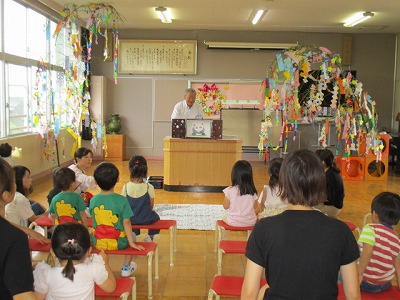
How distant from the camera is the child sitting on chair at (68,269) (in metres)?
2.07

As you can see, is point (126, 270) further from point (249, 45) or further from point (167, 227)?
point (249, 45)

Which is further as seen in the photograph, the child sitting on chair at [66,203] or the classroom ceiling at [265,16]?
the classroom ceiling at [265,16]

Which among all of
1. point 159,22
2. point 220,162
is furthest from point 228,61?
point 220,162

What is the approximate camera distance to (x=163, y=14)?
9.18m

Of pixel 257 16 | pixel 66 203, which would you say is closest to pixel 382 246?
pixel 66 203

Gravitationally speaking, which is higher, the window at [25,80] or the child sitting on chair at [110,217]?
the window at [25,80]

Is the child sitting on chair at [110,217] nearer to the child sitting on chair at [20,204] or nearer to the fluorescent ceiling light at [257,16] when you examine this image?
the child sitting on chair at [20,204]

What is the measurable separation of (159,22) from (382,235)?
8679mm

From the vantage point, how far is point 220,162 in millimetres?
7176

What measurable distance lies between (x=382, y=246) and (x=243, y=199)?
1.57 m

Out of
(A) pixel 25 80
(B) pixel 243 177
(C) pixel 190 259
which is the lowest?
(C) pixel 190 259

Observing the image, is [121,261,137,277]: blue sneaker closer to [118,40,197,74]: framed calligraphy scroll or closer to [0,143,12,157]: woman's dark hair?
[0,143,12,157]: woman's dark hair

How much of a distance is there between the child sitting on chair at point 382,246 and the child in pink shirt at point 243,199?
1.46m

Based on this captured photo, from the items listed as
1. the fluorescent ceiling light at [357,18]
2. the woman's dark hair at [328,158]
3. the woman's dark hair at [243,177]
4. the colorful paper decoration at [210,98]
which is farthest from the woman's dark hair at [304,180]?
the colorful paper decoration at [210,98]
